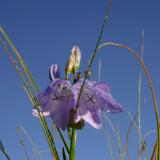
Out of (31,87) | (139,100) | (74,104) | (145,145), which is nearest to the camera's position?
(74,104)

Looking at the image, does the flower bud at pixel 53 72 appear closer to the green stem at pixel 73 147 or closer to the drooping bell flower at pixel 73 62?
the drooping bell flower at pixel 73 62

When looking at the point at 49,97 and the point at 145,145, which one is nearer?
the point at 49,97

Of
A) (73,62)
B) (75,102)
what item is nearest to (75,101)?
(75,102)

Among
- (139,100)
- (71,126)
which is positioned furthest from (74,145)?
(139,100)

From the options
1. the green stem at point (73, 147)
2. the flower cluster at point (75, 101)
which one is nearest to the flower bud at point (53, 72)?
the flower cluster at point (75, 101)

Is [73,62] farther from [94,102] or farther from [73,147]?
[73,147]

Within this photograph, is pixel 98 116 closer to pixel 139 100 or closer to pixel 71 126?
pixel 71 126

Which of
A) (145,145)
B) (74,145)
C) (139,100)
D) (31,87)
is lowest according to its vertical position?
(145,145)

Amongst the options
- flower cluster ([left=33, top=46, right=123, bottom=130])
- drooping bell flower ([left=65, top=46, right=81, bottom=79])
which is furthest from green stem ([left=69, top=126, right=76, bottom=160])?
drooping bell flower ([left=65, top=46, right=81, bottom=79])
